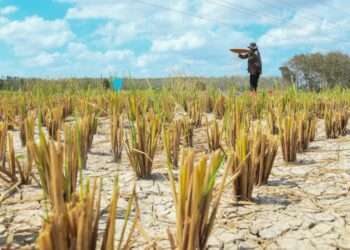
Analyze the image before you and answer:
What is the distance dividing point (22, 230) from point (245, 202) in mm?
843

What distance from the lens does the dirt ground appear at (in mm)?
1433

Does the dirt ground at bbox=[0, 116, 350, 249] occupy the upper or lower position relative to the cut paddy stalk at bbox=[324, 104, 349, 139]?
lower

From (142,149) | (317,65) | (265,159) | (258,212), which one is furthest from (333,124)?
(317,65)

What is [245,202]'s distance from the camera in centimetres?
174

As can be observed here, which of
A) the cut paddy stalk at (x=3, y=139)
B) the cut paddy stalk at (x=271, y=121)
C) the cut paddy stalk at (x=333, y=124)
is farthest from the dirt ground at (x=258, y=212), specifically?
the cut paddy stalk at (x=333, y=124)

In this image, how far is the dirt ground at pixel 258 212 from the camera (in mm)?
1433

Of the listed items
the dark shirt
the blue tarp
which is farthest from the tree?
the blue tarp

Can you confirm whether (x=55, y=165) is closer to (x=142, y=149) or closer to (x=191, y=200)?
(x=191, y=200)

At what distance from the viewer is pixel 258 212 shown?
1686mm

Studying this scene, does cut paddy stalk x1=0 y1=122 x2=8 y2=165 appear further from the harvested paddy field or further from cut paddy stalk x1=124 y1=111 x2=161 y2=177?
cut paddy stalk x1=124 y1=111 x2=161 y2=177

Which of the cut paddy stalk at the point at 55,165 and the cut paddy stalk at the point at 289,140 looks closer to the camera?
the cut paddy stalk at the point at 55,165

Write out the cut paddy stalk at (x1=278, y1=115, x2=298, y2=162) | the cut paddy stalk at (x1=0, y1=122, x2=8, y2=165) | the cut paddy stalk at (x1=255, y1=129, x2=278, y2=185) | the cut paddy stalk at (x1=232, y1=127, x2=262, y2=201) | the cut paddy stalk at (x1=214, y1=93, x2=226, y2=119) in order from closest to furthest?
the cut paddy stalk at (x1=232, y1=127, x2=262, y2=201), the cut paddy stalk at (x1=255, y1=129, x2=278, y2=185), the cut paddy stalk at (x1=0, y1=122, x2=8, y2=165), the cut paddy stalk at (x1=278, y1=115, x2=298, y2=162), the cut paddy stalk at (x1=214, y1=93, x2=226, y2=119)

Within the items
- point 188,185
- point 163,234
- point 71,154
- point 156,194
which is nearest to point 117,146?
point 156,194

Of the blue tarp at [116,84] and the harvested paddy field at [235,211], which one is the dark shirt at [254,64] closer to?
the blue tarp at [116,84]
